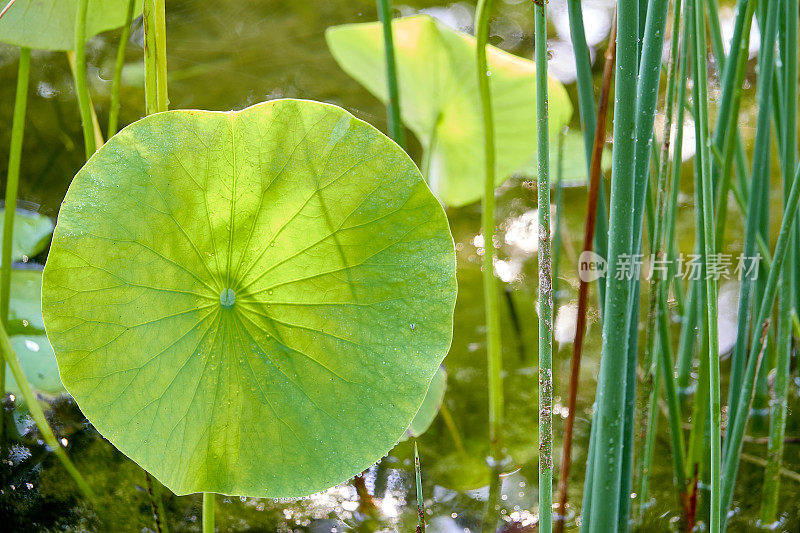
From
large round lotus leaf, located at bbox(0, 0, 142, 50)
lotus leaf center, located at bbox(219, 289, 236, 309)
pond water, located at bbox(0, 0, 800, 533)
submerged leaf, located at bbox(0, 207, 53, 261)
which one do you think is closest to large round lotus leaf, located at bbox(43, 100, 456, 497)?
lotus leaf center, located at bbox(219, 289, 236, 309)

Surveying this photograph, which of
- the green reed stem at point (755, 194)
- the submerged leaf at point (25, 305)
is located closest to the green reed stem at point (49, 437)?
the submerged leaf at point (25, 305)

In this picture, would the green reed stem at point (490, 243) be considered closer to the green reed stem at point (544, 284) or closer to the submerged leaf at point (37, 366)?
the green reed stem at point (544, 284)

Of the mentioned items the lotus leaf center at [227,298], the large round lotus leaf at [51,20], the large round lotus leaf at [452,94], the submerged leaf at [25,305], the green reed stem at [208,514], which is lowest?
the green reed stem at [208,514]

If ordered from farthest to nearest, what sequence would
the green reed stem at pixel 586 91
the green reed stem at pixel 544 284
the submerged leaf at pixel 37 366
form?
the submerged leaf at pixel 37 366, the green reed stem at pixel 586 91, the green reed stem at pixel 544 284

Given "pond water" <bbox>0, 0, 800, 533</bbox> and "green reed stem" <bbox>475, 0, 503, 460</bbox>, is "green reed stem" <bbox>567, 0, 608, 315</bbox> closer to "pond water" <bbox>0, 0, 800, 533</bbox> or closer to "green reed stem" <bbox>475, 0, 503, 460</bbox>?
"green reed stem" <bbox>475, 0, 503, 460</bbox>

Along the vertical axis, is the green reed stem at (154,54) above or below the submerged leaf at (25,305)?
above

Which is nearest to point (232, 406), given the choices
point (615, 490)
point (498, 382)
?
point (615, 490)
